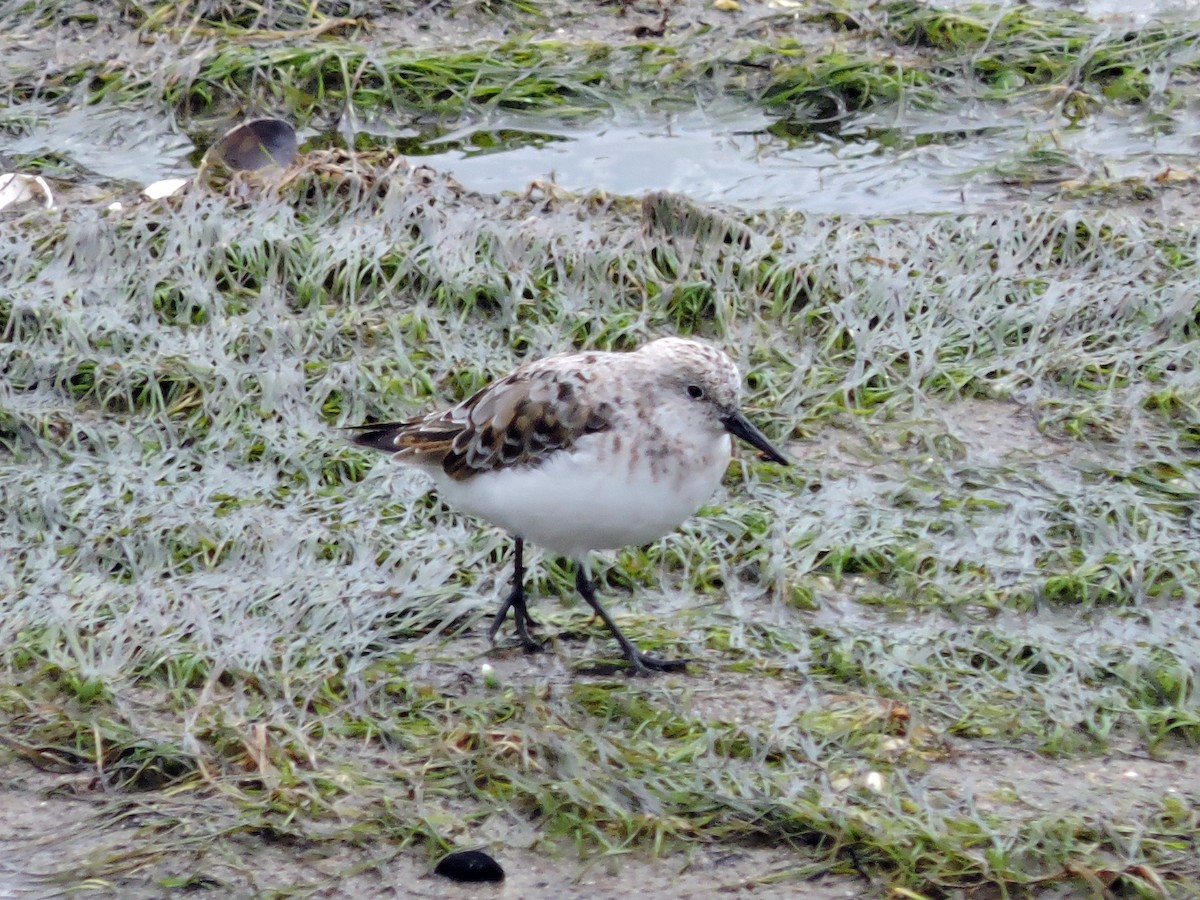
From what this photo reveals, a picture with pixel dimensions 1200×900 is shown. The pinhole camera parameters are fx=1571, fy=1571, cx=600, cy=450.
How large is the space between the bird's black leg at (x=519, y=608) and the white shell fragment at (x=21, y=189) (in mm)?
3865

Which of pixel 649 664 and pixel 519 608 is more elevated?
pixel 519 608

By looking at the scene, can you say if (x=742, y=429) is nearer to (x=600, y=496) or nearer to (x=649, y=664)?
(x=600, y=496)

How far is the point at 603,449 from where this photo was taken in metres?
4.58

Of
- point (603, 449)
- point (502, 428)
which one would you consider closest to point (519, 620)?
point (502, 428)

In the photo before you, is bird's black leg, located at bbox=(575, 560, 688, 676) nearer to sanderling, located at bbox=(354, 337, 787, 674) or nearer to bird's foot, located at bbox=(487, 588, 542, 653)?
sanderling, located at bbox=(354, 337, 787, 674)

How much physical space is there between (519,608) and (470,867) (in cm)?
115

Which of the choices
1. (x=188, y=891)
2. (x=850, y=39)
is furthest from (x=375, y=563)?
(x=850, y=39)

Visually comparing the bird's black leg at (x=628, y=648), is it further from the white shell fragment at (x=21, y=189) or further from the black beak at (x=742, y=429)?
the white shell fragment at (x=21, y=189)

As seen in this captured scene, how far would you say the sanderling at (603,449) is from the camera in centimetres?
457

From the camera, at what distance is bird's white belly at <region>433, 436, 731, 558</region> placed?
4.55m

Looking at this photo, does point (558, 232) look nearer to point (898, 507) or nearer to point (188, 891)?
point (898, 507)

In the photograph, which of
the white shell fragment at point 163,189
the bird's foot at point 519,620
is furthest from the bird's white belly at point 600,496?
the white shell fragment at point 163,189

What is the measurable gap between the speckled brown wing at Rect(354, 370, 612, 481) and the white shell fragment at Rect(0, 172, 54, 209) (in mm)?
3359

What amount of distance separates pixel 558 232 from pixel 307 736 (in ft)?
10.7
